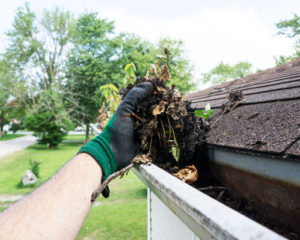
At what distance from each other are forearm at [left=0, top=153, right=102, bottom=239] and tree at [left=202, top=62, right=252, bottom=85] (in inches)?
1569

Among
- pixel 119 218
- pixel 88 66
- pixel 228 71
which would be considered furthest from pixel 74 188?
pixel 228 71

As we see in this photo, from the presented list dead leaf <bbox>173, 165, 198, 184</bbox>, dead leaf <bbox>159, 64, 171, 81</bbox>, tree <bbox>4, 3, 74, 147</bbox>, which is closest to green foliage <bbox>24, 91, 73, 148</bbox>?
tree <bbox>4, 3, 74, 147</bbox>

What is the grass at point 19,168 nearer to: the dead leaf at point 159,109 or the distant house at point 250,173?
the dead leaf at point 159,109

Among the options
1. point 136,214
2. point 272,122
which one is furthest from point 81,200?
point 136,214

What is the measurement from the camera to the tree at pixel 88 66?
71.7 ft

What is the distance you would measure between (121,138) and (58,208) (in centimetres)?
50

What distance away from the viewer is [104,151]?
1.25 meters

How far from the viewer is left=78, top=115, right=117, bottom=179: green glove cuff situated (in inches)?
47.2

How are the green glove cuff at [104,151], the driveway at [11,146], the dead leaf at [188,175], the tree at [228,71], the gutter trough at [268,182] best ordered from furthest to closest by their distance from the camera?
the tree at [228,71]
the driveway at [11,146]
the green glove cuff at [104,151]
the dead leaf at [188,175]
the gutter trough at [268,182]

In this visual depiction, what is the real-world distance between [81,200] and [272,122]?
0.93 metres

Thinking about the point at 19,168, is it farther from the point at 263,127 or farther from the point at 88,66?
the point at 263,127

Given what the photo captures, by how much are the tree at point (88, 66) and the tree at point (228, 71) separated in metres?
22.9

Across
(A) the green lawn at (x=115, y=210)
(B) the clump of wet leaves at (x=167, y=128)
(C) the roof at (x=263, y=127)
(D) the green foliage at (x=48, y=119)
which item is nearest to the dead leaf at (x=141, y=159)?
(B) the clump of wet leaves at (x=167, y=128)

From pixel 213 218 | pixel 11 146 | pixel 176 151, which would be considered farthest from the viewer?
pixel 11 146
